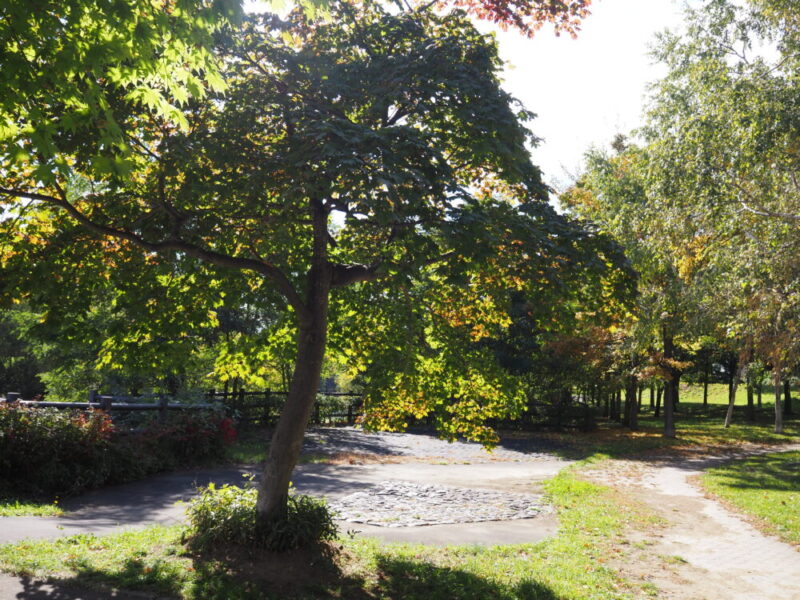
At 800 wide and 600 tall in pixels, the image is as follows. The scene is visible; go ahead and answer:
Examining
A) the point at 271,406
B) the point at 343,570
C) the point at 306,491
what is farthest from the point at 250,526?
the point at 271,406

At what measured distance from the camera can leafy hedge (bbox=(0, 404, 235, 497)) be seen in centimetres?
1077

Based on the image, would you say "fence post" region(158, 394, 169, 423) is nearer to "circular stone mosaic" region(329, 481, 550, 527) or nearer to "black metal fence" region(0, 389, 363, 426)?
"black metal fence" region(0, 389, 363, 426)

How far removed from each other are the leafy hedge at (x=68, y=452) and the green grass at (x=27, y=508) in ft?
1.77

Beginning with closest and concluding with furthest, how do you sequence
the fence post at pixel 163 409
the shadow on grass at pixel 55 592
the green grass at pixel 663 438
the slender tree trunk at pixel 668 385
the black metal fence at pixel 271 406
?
the shadow on grass at pixel 55 592, the fence post at pixel 163 409, the green grass at pixel 663 438, the black metal fence at pixel 271 406, the slender tree trunk at pixel 668 385

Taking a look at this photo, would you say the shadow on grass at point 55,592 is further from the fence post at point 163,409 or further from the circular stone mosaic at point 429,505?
the fence post at point 163,409

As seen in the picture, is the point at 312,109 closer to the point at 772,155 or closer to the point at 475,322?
the point at 475,322

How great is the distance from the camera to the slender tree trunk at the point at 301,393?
7852 mm

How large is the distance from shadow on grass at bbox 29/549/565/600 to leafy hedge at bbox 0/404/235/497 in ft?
15.9

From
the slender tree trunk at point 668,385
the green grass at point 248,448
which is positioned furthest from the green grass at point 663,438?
the green grass at point 248,448

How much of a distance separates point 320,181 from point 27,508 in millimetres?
7557

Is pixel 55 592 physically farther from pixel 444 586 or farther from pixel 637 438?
pixel 637 438

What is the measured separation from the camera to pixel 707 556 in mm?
8664

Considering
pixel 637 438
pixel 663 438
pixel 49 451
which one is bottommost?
pixel 637 438

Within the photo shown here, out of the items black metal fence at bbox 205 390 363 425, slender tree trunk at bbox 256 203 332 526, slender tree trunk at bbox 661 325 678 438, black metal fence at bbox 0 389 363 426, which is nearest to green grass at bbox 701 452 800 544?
slender tree trunk at bbox 661 325 678 438
